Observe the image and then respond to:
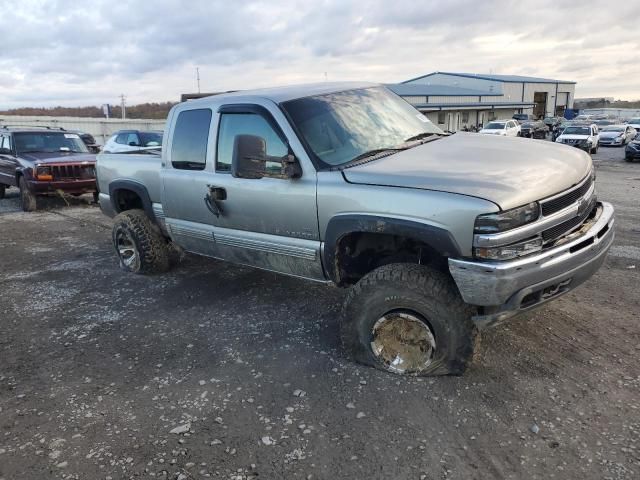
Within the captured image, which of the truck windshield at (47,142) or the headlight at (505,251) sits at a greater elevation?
the truck windshield at (47,142)

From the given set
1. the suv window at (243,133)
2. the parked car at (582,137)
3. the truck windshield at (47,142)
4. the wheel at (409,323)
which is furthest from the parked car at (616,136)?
the wheel at (409,323)

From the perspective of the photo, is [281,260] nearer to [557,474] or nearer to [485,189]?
[485,189]

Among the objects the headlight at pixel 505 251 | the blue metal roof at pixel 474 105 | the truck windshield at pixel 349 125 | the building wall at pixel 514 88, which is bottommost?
the headlight at pixel 505 251

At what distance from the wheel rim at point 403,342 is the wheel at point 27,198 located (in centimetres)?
1026

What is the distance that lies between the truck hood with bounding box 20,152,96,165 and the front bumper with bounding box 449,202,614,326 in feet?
34.5

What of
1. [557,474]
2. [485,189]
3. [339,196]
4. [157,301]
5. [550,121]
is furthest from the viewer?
[550,121]

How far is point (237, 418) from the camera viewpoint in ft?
10.3

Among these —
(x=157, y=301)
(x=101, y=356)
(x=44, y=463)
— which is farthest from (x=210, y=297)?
(x=44, y=463)

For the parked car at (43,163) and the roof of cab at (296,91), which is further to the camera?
the parked car at (43,163)

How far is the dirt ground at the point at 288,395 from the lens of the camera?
2.71m

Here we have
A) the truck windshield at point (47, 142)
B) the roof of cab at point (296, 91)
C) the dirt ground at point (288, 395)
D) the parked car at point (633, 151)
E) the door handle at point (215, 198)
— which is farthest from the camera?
the parked car at point (633, 151)

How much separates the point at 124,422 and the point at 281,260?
1.66 m

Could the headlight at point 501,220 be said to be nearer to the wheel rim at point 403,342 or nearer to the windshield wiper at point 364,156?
the wheel rim at point 403,342

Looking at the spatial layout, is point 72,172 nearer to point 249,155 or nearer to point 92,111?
point 249,155
